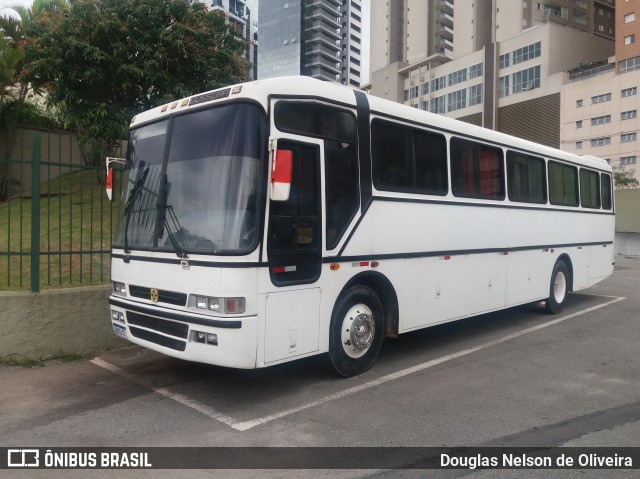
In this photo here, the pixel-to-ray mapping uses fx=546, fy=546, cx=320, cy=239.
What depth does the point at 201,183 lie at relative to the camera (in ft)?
16.7

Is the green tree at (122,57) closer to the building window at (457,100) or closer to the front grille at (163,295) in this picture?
the front grille at (163,295)

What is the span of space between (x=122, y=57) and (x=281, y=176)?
30.0ft

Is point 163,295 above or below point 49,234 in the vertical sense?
below

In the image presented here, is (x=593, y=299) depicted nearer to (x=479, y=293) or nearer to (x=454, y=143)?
(x=479, y=293)

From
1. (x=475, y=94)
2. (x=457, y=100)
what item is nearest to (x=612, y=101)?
(x=475, y=94)

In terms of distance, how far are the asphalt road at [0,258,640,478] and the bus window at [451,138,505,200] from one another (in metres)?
2.20

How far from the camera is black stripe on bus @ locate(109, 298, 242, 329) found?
475 centimetres

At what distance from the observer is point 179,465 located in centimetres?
395

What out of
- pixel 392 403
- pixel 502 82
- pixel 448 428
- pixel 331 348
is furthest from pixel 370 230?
pixel 502 82

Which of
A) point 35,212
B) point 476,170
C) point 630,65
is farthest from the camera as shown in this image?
point 630,65

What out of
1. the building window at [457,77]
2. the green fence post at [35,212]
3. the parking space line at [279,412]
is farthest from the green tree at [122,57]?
the building window at [457,77]

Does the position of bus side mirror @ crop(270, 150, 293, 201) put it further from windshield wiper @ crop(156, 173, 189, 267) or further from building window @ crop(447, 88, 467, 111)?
building window @ crop(447, 88, 467, 111)

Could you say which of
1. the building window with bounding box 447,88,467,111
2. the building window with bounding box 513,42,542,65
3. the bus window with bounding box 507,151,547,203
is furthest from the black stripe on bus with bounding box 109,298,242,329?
the building window with bounding box 447,88,467,111

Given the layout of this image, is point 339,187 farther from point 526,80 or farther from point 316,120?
point 526,80
